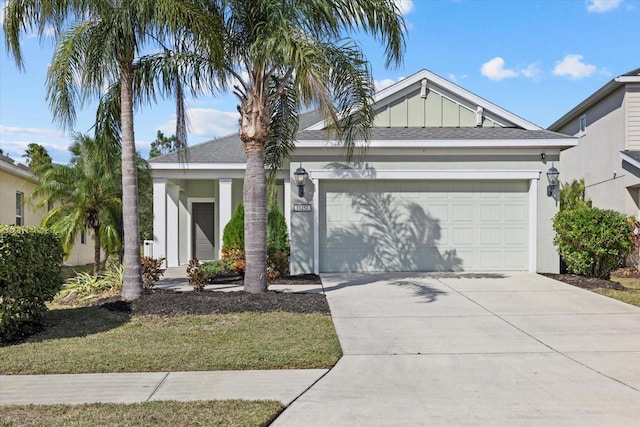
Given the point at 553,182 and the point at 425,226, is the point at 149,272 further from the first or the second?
the point at 553,182

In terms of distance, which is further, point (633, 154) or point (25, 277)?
point (633, 154)

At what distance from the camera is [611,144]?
16.9 meters

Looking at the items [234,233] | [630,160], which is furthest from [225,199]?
[630,160]

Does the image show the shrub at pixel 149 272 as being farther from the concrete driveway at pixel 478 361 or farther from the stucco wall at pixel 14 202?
the stucco wall at pixel 14 202

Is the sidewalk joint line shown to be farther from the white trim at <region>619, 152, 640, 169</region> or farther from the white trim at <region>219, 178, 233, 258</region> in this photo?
the white trim at <region>619, 152, 640, 169</region>

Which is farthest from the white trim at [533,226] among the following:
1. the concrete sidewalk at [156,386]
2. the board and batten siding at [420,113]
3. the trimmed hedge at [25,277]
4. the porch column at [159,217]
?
the trimmed hedge at [25,277]

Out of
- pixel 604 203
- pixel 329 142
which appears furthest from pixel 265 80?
pixel 604 203

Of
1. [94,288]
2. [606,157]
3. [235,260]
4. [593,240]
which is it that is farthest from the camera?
[606,157]

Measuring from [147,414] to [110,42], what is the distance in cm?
632

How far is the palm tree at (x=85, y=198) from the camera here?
13.4 meters

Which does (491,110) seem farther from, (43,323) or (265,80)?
(43,323)

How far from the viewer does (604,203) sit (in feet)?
57.1

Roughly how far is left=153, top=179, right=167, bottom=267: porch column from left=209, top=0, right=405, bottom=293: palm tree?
6758mm

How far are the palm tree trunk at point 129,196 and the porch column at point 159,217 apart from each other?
20.5 feet
